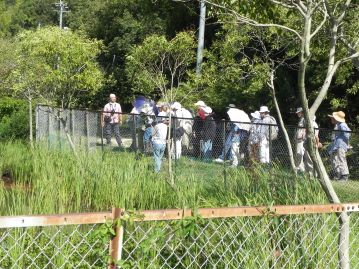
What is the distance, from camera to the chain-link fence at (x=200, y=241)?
3117 millimetres

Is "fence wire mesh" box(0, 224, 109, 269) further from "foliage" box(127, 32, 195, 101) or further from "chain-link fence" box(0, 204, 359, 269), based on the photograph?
"foliage" box(127, 32, 195, 101)

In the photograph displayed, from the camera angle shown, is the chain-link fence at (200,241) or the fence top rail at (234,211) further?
the chain-link fence at (200,241)

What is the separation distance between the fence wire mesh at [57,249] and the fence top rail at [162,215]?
0.18 m

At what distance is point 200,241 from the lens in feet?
13.5

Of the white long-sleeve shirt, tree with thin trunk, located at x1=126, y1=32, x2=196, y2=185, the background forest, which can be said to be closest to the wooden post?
the background forest

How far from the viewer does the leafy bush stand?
61.6ft

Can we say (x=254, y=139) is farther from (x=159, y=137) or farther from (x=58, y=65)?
(x=58, y=65)

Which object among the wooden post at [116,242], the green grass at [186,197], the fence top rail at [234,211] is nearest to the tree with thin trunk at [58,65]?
the green grass at [186,197]

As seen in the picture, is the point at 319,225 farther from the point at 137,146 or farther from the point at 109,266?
the point at 137,146

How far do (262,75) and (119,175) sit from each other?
128 inches

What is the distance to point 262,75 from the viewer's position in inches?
402

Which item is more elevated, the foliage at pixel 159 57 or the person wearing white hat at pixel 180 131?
the foliage at pixel 159 57

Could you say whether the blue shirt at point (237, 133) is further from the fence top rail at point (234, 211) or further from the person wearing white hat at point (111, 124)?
the fence top rail at point (234, 211)

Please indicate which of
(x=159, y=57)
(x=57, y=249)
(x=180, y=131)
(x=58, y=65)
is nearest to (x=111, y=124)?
(x=159, y=57)
